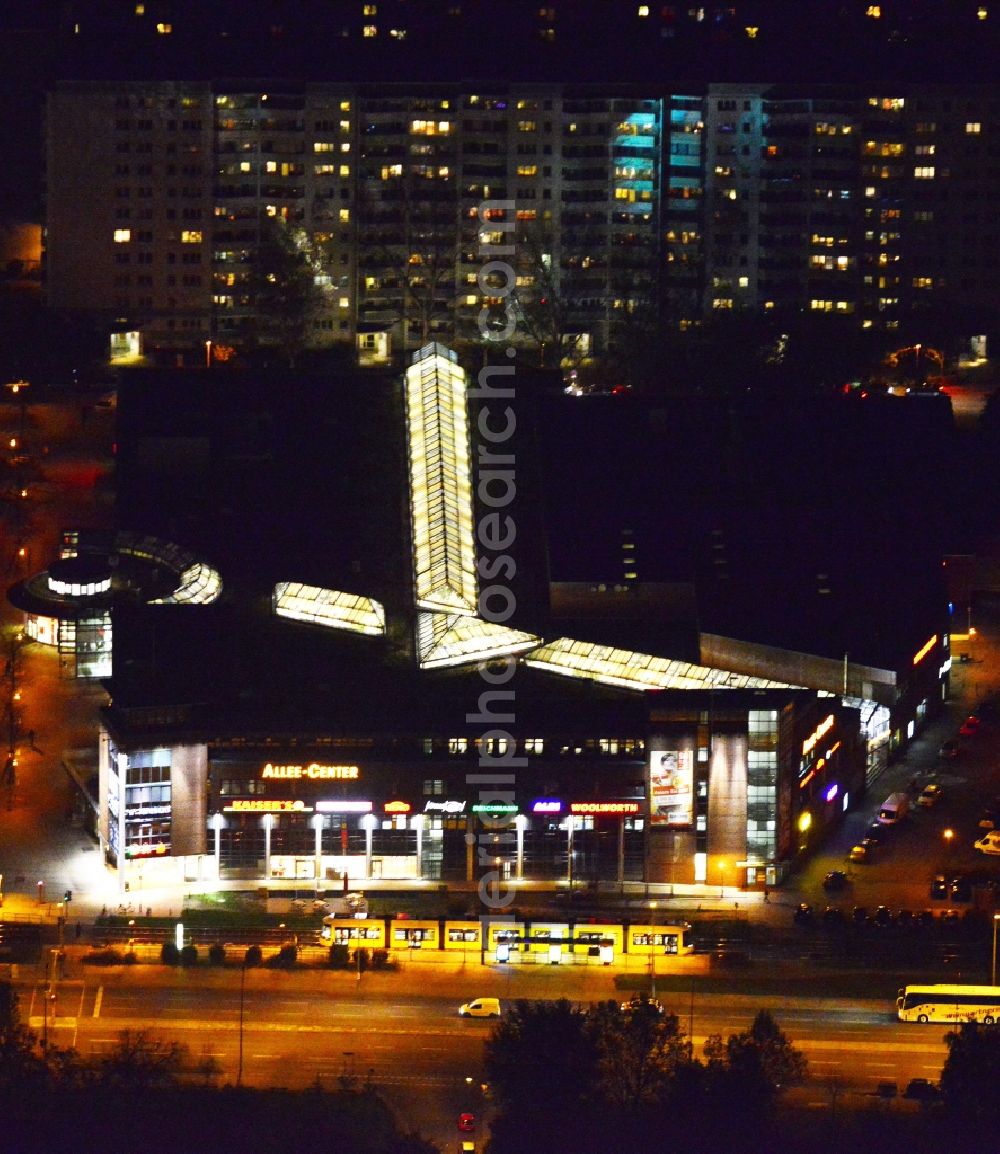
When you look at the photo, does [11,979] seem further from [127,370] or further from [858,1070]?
[127,370]

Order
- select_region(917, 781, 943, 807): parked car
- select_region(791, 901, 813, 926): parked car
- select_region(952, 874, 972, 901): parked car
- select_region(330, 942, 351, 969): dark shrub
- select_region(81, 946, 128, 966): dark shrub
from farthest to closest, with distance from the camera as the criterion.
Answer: select_region(917, 781, 943, 807): parked car → select_region(952, 874, 972, 901): parked car → select_region(791, 901, 813, 926): parked car → select_region(330, 942, 351, 969): dark shrub → select_region(81, 946, 128, 966): dark shrub

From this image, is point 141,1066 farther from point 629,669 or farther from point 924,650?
point 924,650

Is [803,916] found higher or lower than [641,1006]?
higher

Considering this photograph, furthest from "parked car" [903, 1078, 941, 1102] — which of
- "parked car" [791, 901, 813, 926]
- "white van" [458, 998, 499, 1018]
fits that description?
"parked car" [791, 901, 813, 926]

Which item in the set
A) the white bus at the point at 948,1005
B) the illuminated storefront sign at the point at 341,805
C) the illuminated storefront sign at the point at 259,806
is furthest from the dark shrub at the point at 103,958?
the white bus at the point at 948,1005

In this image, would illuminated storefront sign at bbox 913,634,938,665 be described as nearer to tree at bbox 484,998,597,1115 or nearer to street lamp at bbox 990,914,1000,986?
street lamp at bbox 990,914,1000,986

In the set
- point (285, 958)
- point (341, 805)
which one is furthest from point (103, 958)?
point (341, 805)
